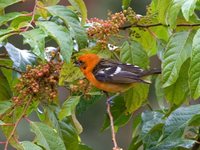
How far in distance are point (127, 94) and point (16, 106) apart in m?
0.69

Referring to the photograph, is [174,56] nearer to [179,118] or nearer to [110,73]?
[179,118]

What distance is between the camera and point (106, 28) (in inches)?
116

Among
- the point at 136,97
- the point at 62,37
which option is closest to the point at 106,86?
the point at 136,97

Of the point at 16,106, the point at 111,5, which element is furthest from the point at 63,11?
the point at 111,5

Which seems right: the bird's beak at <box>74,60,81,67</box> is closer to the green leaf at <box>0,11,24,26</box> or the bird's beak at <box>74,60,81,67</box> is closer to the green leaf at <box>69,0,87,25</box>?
the green leaf at <box>69,0,87,25</box>

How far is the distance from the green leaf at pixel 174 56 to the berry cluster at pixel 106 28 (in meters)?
0.26

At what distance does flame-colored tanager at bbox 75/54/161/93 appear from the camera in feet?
11.0

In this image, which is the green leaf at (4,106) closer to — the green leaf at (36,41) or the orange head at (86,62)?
the green leaf at (36,41)

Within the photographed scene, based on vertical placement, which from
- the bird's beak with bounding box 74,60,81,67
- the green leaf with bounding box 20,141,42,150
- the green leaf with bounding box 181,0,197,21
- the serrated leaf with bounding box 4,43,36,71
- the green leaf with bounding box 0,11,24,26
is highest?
the green leaf with bounding box 0,11,24,26

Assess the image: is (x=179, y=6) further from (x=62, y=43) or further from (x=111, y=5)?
(x=111, y=5)

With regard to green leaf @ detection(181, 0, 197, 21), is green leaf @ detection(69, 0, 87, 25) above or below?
above

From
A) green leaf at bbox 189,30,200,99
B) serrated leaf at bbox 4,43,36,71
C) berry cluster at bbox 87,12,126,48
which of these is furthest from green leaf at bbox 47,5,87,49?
green leaf at bbox 189,30,200,99

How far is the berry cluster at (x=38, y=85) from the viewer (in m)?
2.75

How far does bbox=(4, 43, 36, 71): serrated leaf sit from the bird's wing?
1.58 ft
